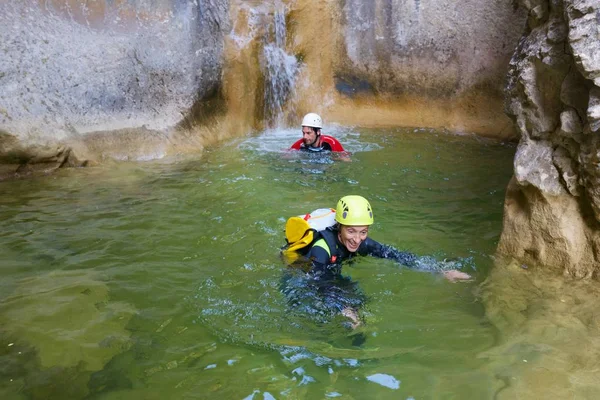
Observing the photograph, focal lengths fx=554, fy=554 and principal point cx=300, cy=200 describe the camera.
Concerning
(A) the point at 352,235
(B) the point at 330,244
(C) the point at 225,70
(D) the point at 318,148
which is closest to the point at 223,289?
(B) the point at 330,244

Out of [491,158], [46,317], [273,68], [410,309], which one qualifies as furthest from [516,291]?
[273,68]

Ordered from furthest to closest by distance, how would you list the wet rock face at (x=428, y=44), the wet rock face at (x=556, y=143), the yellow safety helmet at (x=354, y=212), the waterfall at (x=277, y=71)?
the waterfall at (x=277, y=71), the wet rock face at (x=428, y=44), the yellow safety helmet at (x=354, y=212), the wet rock face at (x=556, y=143)

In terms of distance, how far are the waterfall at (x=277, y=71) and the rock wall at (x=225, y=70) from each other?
3cm

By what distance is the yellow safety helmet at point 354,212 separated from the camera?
454 cm

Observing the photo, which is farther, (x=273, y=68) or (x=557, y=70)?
(x=273, y=68)

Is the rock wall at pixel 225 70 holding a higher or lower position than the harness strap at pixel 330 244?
higher

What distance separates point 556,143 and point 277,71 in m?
8.49

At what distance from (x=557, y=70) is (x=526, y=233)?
145 cm

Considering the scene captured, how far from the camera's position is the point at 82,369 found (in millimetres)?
3736

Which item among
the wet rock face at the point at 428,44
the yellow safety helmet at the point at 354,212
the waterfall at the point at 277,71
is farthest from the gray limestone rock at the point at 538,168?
the waterfall at the point at 277,71

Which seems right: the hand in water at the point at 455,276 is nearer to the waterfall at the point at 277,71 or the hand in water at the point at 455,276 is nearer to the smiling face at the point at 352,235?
the smiling face at the point at 352,235

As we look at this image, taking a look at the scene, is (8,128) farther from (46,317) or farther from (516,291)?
(516,291)

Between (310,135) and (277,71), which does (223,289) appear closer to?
(310,135)

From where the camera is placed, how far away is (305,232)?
4703 mm
